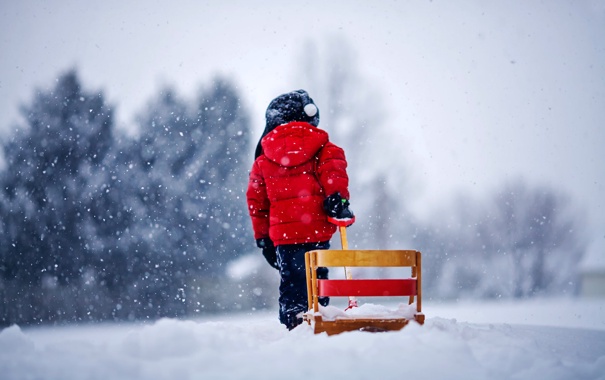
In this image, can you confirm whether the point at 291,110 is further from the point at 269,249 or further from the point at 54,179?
the point at 54,179

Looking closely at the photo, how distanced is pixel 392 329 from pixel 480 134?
70.3 ft

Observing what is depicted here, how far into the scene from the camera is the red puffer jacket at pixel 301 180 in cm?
432

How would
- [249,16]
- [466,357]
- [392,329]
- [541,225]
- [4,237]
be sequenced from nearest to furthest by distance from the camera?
[466,357], [392,329], [4,237], [541,225], [249,16]

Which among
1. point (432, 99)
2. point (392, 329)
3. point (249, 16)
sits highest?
point (249, 16)

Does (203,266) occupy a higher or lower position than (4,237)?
lower

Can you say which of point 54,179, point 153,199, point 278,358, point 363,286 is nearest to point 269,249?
point 363,286

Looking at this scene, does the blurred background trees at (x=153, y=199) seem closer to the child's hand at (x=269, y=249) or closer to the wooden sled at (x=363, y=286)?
the child's hand at (x=269, y=249)

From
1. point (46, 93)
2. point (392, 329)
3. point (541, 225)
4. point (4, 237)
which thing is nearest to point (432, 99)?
point (541, 225)

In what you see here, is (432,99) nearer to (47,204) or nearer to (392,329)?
(47,204)

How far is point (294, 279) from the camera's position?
437 cm

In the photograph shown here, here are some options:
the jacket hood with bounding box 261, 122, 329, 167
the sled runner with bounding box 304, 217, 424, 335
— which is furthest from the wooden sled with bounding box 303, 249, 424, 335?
the jacket hood with bounding box 261, 122, 329, 167

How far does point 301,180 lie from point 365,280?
1.29 metres

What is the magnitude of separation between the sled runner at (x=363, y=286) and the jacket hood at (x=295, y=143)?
1115mm

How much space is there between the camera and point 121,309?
40.1ft
